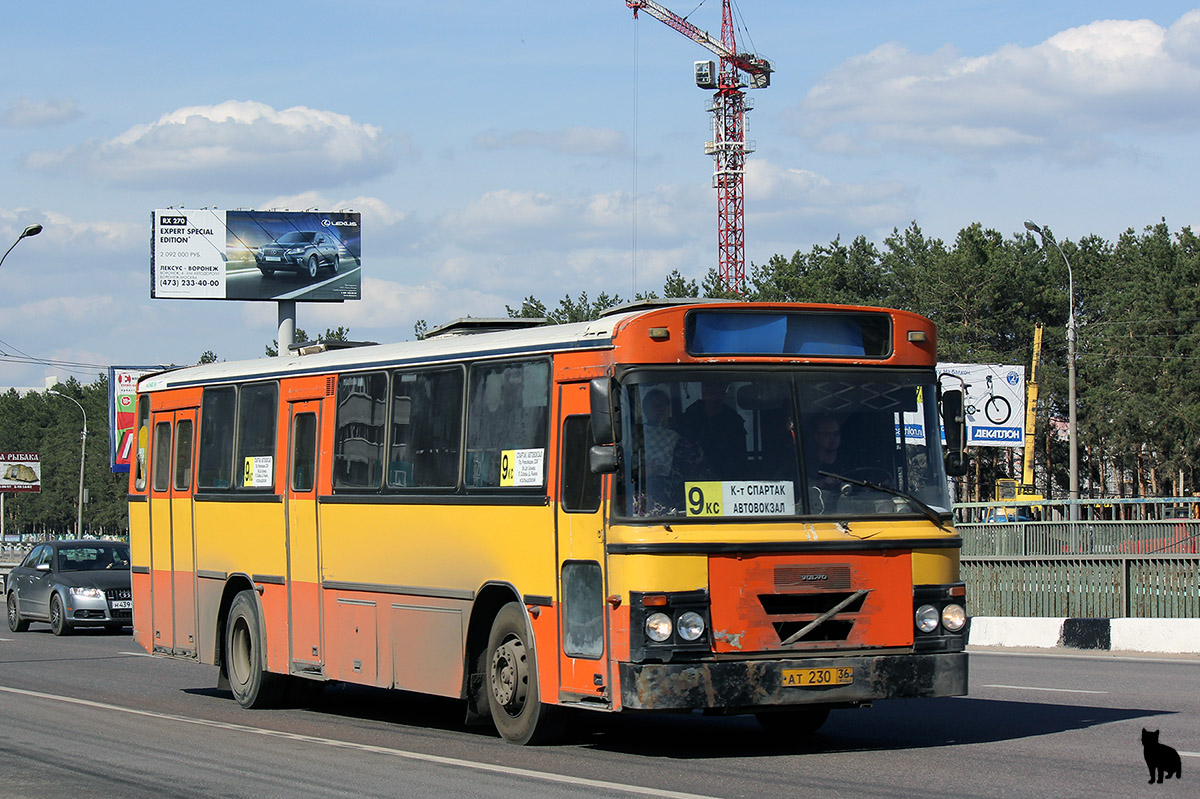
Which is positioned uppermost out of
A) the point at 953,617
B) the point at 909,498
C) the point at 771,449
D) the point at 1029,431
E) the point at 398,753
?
the point at 1029,431

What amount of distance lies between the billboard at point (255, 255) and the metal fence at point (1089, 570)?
38.5 m

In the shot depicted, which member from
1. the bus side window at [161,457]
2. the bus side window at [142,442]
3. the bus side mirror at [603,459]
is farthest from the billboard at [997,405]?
the bus side mirror at [603,459]

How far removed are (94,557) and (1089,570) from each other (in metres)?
16.9

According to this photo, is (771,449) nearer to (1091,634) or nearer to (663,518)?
(663,518)

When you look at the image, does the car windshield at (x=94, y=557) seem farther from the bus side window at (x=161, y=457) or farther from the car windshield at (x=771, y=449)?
the car windshield at (x=771, y=449)

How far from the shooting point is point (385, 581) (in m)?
13.1

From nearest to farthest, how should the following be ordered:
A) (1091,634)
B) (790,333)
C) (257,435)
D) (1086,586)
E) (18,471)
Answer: (790,333) < (257,435) < (1091,634) < (1086,586) < (18,471)

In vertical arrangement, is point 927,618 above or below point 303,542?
below

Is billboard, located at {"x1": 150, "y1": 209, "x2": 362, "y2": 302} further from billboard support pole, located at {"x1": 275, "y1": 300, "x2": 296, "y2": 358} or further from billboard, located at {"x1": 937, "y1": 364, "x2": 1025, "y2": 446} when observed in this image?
billboard, located at {"x1": 937, "y1": 364, "x2": 1025, "y2": 446}

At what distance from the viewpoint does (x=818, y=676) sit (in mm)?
10281

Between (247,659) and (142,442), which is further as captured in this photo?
(142,442)

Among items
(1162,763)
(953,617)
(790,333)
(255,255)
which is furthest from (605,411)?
(255,255)

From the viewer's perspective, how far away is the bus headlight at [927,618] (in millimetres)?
10672

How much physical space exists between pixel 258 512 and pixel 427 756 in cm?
467
